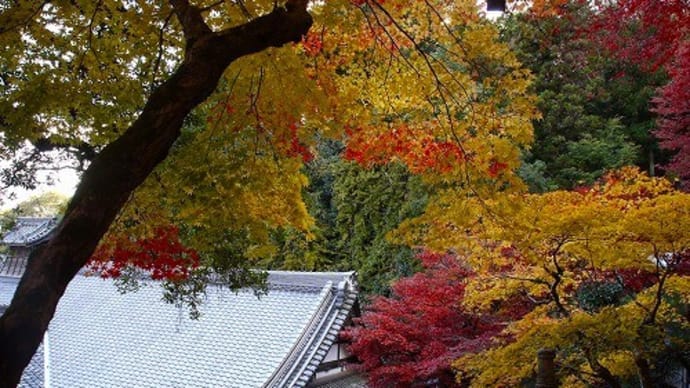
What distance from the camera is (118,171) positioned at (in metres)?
2.29

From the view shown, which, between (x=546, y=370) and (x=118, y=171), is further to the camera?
(x=546, y=370)

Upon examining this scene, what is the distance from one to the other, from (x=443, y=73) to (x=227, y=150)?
1.77 meters

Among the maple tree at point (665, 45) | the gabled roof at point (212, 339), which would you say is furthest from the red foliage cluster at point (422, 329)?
the maple tree at point (665, 45)

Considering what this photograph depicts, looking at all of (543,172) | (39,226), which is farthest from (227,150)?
(39,226)

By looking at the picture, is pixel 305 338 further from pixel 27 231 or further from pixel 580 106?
pixel 27 231

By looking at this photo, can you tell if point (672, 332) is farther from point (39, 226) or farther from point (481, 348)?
point (39, 226)

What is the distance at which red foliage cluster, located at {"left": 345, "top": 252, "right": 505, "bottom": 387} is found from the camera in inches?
356

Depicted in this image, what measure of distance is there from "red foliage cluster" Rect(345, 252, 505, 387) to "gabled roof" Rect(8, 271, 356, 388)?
1.10 m

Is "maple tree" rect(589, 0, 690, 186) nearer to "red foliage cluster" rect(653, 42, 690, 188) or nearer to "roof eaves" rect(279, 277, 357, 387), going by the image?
"red foliage cluster" rect(653, 42, 690, 188)

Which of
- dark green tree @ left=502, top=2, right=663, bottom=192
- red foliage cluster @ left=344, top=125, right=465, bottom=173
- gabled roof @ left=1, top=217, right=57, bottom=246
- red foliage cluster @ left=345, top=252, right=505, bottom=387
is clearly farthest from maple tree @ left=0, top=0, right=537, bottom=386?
gabled roof @ left=1, top=217, right=57, bottom=246

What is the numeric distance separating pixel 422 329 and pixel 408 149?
5369 mm

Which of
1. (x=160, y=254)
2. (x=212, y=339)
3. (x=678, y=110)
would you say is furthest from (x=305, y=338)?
(x=678, y=110)

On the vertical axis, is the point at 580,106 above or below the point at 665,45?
above

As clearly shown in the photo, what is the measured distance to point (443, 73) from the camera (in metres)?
4.53
